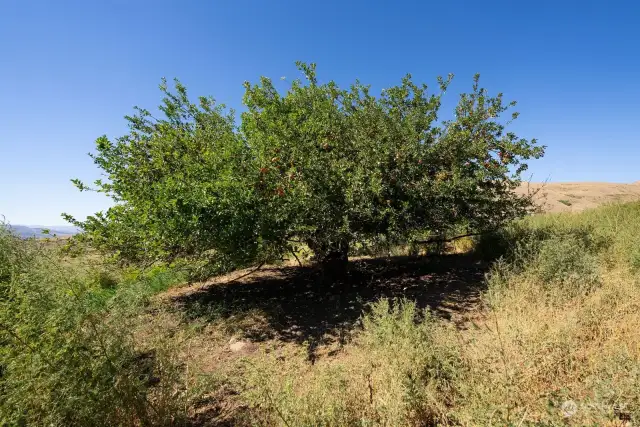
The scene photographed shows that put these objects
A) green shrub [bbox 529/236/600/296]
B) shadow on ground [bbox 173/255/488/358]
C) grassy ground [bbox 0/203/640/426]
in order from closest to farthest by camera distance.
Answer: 1. grassy ground [bbox 0/203/640/426]
2. green shrub [bbox 529/236/600/296]
3. shadow on ground [bbox 173/255/488/358]

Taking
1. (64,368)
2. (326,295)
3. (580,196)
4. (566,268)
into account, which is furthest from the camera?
(580,196)

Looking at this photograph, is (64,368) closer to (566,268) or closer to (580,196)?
(566,268)

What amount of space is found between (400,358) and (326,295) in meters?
4.19

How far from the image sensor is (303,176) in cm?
612

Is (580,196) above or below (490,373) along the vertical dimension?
above

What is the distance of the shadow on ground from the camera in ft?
19.8

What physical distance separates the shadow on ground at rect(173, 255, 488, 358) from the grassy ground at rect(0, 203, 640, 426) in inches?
2.1

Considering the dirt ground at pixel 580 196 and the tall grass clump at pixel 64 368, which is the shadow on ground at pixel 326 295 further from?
the dirt ground at pixel 580 196

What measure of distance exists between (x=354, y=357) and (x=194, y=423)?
2.17 metres

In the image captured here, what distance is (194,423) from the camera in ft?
11.9

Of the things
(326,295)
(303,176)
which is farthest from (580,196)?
(303,176)

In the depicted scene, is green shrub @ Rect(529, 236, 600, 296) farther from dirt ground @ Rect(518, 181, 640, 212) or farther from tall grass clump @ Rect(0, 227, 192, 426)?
dirt ground @ Rect(518, 181, 640, 212)

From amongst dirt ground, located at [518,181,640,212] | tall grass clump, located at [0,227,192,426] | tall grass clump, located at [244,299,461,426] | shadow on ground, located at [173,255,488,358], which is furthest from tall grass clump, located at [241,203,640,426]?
dirt ground, located at [518,181,640,212]

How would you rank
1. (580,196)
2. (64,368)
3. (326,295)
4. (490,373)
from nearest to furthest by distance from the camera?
(64,368) → (490,373) → (326,295) → (580,196)
